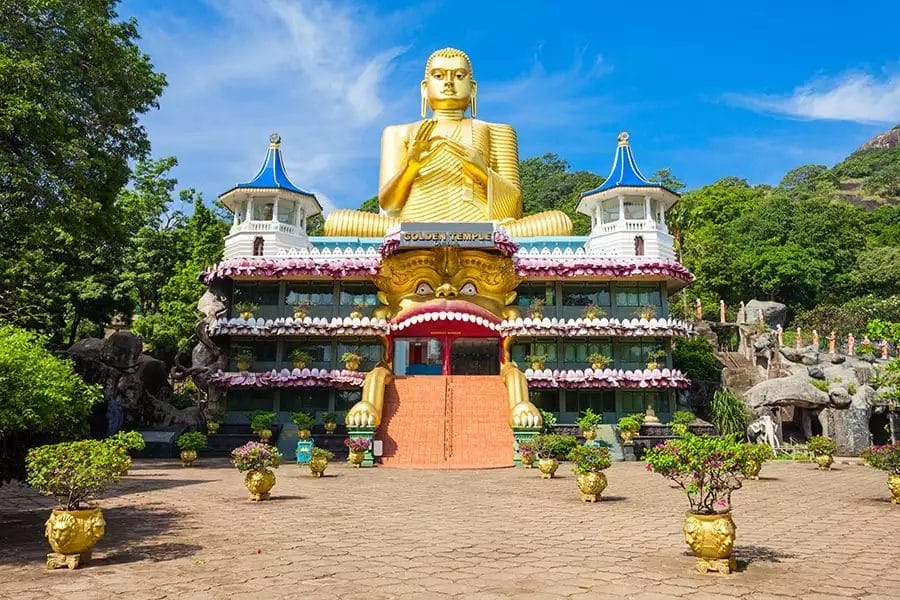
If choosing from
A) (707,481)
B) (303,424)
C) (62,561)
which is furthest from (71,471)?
(303,424)

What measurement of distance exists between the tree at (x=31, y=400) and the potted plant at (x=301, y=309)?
1740 centimetres

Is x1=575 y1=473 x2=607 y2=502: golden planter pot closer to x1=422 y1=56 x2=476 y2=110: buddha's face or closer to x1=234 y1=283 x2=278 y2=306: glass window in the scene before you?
x1=234 y1=283 x2=278 y2=306: glass window

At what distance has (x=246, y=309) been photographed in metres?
28.1

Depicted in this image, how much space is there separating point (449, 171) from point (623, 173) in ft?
25.0

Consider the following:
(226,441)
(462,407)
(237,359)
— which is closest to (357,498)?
(462,407)

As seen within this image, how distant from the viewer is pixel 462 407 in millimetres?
23422

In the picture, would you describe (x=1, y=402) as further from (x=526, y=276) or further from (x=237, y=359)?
(x=526, y=276)

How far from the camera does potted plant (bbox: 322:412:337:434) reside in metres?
25.7

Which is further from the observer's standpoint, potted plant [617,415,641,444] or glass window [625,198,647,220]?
glass window [625,198,647,220]

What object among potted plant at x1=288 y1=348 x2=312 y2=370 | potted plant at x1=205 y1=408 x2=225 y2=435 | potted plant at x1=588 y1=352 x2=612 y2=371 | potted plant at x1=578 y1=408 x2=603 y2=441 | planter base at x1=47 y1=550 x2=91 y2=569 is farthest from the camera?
potted plant at x1=288 y1=348 x2=312 y2=370

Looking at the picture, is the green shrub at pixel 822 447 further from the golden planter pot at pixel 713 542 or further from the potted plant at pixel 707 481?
the golden planter pot at pixel 713 542

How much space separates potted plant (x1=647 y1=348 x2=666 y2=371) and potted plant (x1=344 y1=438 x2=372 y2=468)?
12154mm

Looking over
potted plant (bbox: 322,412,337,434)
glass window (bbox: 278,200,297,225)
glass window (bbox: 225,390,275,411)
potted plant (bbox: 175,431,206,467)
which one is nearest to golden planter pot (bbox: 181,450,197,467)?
potted plant (bbox: 175,431,206,467)

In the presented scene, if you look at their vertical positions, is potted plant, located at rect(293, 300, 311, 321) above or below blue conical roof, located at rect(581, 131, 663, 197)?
below
